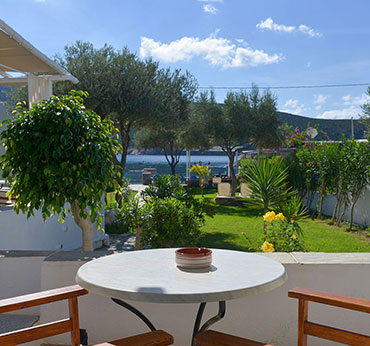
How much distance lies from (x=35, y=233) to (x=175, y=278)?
12.4 ft

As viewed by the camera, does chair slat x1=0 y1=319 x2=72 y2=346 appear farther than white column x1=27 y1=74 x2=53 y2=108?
No

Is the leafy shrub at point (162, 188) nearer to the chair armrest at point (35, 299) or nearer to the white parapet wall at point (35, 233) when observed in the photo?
the white parapet wall at point (35, 233)

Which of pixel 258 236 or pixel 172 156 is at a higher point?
pixel 172 156

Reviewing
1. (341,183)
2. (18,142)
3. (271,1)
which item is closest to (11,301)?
(18,142)

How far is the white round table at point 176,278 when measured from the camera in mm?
1489

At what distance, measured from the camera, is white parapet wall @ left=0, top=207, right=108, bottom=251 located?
173 inches

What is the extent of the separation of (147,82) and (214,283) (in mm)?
10374

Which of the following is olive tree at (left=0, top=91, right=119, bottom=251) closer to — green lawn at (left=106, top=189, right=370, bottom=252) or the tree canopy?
green lawn at (left=106, top=189, right=370, bottom=252)

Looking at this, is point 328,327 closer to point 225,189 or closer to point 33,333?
point 33,333

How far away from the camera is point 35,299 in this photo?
167 cm

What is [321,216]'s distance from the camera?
11.5 meters

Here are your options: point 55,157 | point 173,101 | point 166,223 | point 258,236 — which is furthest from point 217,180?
point 55,157

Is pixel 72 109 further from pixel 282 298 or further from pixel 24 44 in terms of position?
pixel 24 44

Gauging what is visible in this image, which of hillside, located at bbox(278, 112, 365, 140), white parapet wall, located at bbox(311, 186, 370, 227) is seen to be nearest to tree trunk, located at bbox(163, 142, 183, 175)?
white parapet wall, located at bbox(311, 186, 370, 227)
